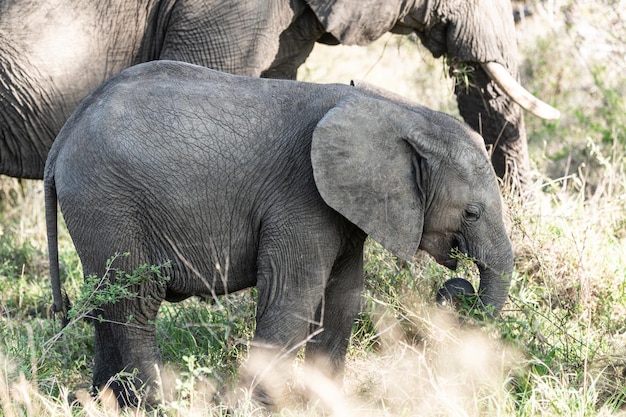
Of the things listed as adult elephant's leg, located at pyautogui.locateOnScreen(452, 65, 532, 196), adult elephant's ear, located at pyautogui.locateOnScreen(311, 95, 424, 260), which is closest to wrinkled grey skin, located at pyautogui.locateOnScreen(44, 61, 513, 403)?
adult elephant's ear, located at pyautogui.locateOnScreen(311, 95, 424, 260)

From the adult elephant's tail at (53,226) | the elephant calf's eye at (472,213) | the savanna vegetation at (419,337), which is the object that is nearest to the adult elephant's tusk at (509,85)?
the savanna vegetation at (419,337)

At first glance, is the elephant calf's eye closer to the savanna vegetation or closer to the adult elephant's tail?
the savanna vegetation

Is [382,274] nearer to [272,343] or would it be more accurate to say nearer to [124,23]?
[272,343]

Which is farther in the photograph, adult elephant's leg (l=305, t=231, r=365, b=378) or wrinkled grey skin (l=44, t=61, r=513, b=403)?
adult elephant's leg (l=305, t=231, r=365, b=378)

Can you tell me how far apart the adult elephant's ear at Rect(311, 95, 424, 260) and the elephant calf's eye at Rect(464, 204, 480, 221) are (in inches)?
7.2

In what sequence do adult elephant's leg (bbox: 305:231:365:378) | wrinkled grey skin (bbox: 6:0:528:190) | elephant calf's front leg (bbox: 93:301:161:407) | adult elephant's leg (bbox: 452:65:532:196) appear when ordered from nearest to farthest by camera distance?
elephant calf's front leg (bbox: 93:301:161:407) → adult elephant's leg (bbox: 305:231:365:378) → wrinkled grey skin (bbox: 6:0:528:190) → adult elephant's leg (bbox: 452:65:532:196)

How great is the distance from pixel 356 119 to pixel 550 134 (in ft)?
13.7

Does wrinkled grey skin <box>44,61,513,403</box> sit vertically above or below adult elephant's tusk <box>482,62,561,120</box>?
above

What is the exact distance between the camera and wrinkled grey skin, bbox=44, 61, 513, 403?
4242 mm

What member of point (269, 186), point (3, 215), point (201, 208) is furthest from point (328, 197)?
point (3, 215)

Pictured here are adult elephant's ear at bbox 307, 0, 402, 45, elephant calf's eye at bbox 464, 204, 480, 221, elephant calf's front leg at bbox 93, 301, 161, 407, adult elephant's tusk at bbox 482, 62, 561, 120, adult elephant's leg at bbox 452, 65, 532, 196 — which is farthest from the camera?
adult elephant's leg at bbox 452, 65, 532, 196

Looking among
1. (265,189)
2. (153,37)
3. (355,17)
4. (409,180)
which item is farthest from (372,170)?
(153,37)

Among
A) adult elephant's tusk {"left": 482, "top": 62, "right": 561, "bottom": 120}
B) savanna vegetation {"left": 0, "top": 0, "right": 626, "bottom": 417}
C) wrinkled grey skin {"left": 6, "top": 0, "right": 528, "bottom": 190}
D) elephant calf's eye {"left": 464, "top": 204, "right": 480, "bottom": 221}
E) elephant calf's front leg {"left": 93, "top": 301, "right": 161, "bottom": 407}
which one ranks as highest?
wrinkled grey skin {"left": 6, "top": 0, "right": 528, "bottom": 190}

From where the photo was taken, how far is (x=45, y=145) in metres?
5.82
